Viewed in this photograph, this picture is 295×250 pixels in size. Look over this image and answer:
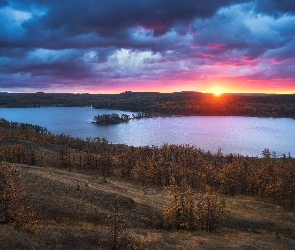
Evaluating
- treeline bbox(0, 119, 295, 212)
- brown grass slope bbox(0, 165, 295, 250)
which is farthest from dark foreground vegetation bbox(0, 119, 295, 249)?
treeline bbox(0, 119, 295, 212)

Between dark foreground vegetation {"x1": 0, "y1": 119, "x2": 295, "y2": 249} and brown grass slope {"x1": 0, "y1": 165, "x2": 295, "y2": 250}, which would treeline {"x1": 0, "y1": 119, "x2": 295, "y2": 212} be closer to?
dark foreground vegetation {"x1": 0, "y1": 119, "x2": 295, "y2": 249}

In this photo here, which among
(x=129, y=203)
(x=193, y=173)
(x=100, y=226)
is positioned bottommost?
(x=193, y=173)

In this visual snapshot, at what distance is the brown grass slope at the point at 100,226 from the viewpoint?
34.1m

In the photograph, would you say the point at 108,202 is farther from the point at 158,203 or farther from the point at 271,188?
the point at 271,188

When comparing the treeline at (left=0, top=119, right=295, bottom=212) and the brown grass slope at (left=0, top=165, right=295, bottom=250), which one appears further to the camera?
the treeline at (left=0, top=119, right=295, bottom=212)

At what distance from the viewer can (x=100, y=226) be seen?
43.7 m

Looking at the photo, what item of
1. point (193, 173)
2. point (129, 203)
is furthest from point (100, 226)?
point (193, 173)

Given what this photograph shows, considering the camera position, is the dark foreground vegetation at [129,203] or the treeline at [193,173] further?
the treeline at [193,173]

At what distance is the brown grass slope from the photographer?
112 ft

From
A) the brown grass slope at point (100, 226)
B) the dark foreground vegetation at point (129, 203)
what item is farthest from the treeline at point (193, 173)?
the brown grass slope at point (100, 226)

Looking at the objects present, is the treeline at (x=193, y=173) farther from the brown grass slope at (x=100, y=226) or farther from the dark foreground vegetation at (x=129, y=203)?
the brown grass slope at (x=100, y=226)

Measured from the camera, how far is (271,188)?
8438 cm

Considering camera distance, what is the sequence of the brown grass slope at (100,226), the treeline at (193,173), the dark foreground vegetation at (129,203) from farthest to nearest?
the treeline at (193,173)
the dark foreground vegetation at (129,203)
the brown grass slope at (100,226)

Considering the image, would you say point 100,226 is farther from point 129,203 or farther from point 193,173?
point 193,173
